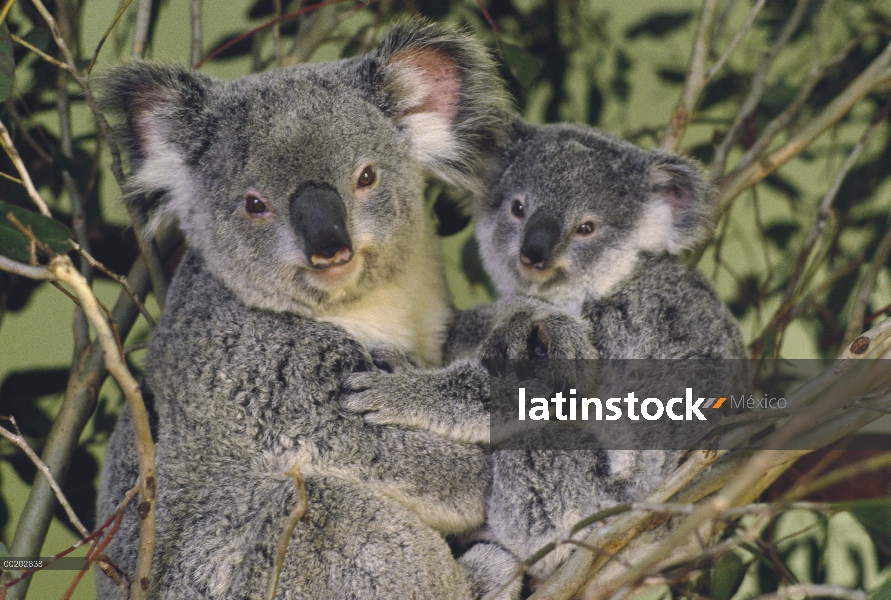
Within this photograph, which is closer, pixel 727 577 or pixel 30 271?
pixel 30 271

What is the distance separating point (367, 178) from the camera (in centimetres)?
192

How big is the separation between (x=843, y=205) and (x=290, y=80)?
2181 millimetres

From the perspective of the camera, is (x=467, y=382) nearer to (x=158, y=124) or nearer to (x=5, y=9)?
(x=158, y=124)

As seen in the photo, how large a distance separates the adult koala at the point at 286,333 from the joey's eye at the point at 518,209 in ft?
0.89

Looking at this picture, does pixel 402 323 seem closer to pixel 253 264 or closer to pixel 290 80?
pixel 253 264

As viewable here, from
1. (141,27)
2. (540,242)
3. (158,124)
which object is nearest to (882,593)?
(540,242)

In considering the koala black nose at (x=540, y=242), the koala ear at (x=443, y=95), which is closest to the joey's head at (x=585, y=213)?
the koala black nose at (x=540, y=242)

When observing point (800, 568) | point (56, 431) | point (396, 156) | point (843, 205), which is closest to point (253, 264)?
point (396, 156)

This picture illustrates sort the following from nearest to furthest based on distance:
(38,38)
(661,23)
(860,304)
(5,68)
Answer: (5,68), (38,38), (860,304), (661,23)

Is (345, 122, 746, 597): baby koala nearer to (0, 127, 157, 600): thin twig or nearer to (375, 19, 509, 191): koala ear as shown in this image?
(375, 19, 509, 191): koala ear

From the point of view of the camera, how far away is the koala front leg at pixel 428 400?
1.84m

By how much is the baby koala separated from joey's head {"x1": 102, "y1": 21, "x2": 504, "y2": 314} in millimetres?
223

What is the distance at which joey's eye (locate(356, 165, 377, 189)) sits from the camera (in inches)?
75.0

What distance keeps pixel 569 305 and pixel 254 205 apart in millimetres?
804
